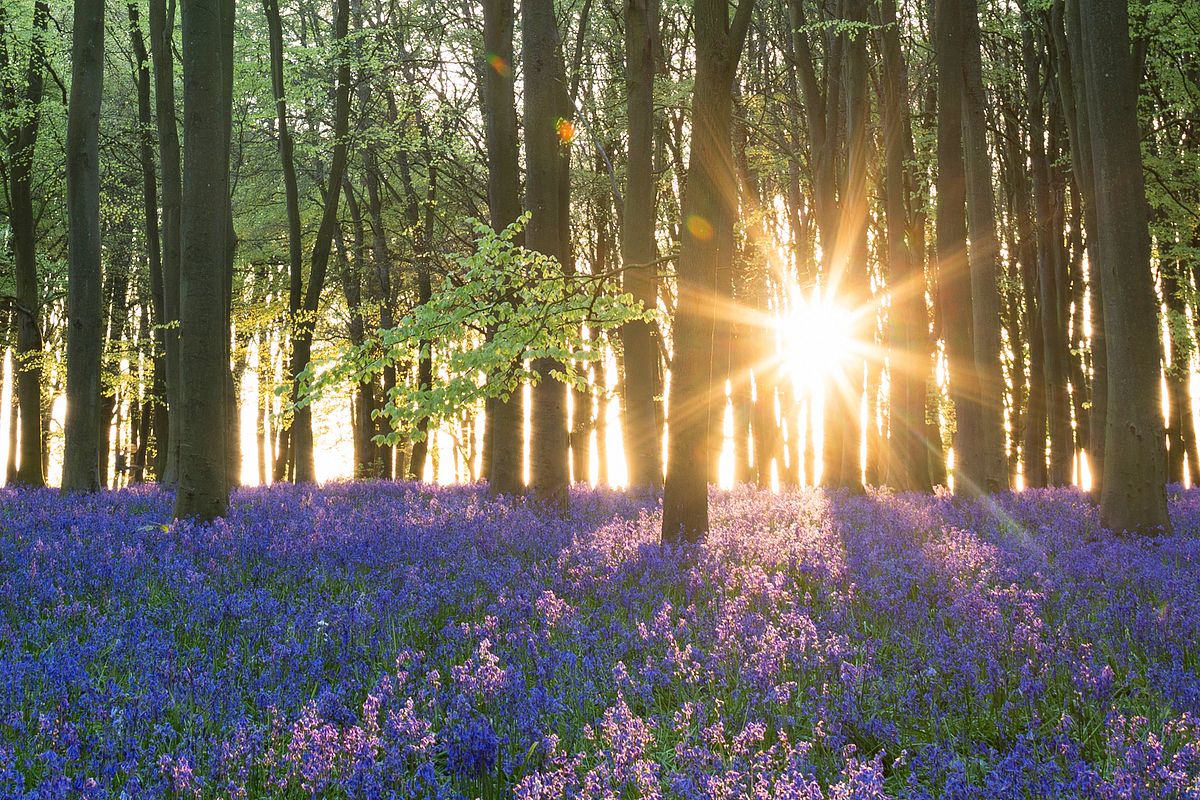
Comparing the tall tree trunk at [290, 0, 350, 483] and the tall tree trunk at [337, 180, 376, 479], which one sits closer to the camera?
the tall tree trunk at [290, 0, 350, 483]

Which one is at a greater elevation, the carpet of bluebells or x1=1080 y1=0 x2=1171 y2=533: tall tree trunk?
x1=1080 y1=0 x2=1171 y2=533: tall tree trunk

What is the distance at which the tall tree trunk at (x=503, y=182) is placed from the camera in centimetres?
1256

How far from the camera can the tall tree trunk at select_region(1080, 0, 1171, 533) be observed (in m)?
9.55

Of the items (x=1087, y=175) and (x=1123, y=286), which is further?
(x=1087, y=175)

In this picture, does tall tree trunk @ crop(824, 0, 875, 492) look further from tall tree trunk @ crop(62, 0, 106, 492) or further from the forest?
tall tree trunk @ crop(62, 0, 106, 492)

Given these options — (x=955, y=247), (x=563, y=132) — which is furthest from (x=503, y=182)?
(x=955, y=247)

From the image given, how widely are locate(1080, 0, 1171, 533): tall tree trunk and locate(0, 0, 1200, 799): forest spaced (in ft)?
0.14

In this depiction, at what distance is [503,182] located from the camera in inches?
499

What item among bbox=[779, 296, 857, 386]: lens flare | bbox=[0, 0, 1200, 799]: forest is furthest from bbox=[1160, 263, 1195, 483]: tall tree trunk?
bbox=[779, 296, 857, 386]: lens flare

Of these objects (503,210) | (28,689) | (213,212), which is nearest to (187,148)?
(213,212)

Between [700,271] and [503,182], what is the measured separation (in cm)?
467

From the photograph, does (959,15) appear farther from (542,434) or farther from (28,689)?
(28,689)

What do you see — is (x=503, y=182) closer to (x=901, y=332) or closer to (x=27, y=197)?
(x=901, y=332)

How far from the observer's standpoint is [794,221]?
2697 cm
